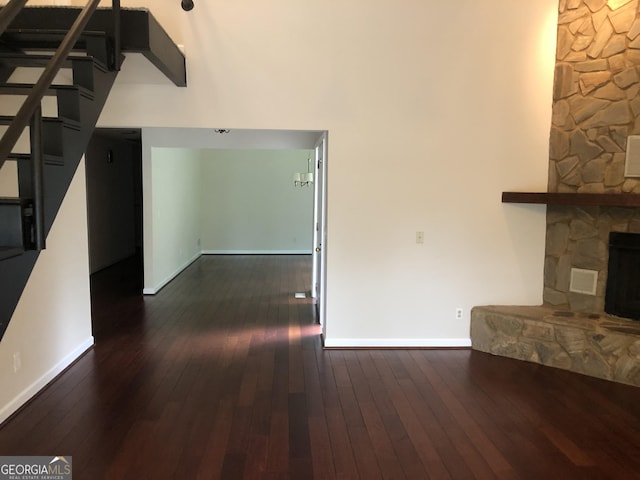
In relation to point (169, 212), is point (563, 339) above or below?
below

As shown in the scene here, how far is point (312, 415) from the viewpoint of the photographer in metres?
3.08

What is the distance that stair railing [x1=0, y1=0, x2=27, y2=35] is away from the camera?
5.32ft

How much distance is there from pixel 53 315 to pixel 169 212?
402 cm

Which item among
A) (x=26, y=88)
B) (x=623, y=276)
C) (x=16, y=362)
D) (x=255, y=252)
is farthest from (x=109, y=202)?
(x=623, y=276)

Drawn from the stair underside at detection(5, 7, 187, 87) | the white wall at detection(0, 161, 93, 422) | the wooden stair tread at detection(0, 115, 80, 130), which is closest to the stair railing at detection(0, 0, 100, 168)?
the wooden stair tread at detection(0, 115, 80, 130)

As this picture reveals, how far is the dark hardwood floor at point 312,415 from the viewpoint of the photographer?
2.53 meters

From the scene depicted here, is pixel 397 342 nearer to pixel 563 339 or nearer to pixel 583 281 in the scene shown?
pixel 563 339

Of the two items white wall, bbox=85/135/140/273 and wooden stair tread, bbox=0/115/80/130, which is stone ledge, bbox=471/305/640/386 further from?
white wall, bbox=85/135/140/273

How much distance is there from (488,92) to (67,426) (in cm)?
430

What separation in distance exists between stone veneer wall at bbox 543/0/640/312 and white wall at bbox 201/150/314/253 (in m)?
6.74

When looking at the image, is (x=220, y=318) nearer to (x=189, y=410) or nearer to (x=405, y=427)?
(x=189, y=410)

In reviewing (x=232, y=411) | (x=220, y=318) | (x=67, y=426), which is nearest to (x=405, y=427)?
(x=232, y=411)

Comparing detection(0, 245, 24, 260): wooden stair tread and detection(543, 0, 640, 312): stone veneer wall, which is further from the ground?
detection(543, 0, 640, 312): stone veneer wall

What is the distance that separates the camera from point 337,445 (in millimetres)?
2721
